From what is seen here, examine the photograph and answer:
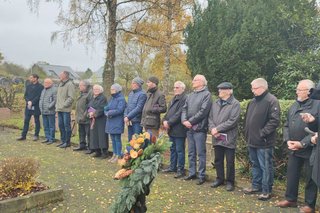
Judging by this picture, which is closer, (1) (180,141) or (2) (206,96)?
(2) (206,96)

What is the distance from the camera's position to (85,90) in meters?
9.57

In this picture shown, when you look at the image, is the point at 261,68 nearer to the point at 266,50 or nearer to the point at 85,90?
the point at 266,50

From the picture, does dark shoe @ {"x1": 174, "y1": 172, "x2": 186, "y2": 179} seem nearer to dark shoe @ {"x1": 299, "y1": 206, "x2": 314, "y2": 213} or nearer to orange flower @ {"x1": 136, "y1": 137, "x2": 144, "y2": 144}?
dark shoe @ {"x1": 299, "y1": 206, "x2": 314, "y2": 213}

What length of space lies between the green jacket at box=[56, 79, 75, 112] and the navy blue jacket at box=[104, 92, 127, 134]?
74.7 inches

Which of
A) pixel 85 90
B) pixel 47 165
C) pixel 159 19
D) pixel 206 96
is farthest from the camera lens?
pixel 159 19

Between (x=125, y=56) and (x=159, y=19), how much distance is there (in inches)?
780

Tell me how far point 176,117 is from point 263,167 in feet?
6.58

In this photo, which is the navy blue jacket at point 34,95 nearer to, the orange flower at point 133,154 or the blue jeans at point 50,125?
the blue jeans at point 50,125

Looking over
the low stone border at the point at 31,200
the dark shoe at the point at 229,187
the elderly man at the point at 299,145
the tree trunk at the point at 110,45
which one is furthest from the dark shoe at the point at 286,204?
the tree trunk at the point at 110,45

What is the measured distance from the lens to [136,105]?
26.0ft

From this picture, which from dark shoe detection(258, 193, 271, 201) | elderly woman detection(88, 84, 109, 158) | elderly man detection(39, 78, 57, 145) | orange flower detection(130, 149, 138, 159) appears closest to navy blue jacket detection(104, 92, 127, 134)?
elderly woman detection(88, 84, 109, 158)

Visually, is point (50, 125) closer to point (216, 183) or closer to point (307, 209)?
point (216, 183)

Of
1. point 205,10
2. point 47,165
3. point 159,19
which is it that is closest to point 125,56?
point 159,19

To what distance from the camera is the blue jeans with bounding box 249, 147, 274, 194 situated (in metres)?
5.73
